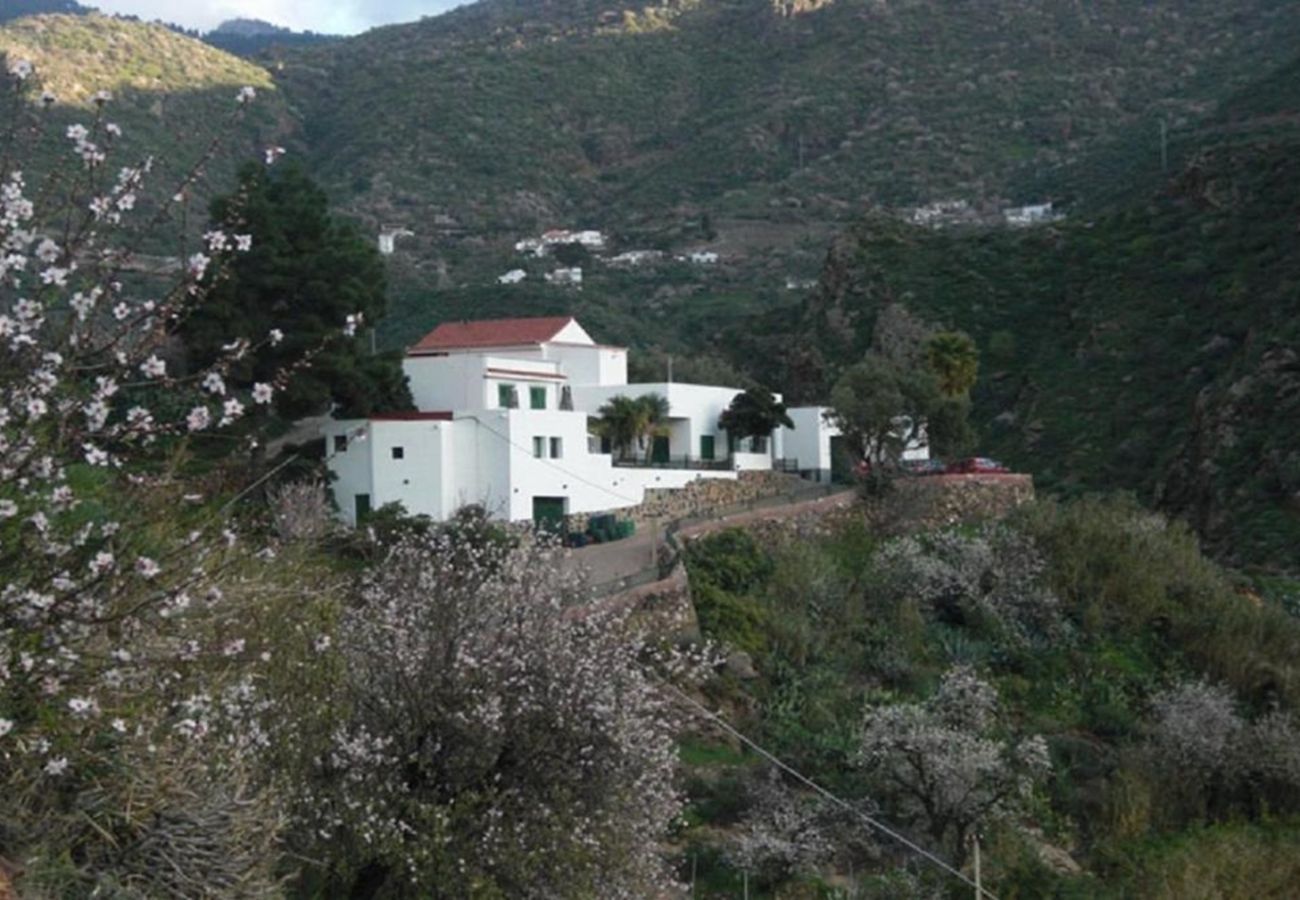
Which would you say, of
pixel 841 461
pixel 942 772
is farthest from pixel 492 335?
pixel 942 772

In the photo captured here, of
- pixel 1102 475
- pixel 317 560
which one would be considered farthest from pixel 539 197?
pixel 317 560

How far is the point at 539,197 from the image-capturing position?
9156cm

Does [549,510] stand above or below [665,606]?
above

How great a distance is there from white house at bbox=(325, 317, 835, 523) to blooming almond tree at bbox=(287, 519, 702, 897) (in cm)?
1261

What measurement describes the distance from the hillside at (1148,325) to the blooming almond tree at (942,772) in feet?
61.2

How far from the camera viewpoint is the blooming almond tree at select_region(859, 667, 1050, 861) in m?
17.8

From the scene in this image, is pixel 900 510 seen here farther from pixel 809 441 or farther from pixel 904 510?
pixel 809 441

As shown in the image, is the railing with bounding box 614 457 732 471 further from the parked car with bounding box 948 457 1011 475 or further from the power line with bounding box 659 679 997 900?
the power line with bounding box 659 679 997 900

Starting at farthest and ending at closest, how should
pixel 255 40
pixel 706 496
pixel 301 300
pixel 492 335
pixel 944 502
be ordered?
pixel 255 40, pixel 492 335, pixel 706 496, pixel 944 502, pixel 301 300

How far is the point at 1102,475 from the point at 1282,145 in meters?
19.3

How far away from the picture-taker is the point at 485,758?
1070 cm

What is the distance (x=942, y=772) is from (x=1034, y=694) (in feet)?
Result: 24.6

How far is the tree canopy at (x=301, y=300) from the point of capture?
25.7m

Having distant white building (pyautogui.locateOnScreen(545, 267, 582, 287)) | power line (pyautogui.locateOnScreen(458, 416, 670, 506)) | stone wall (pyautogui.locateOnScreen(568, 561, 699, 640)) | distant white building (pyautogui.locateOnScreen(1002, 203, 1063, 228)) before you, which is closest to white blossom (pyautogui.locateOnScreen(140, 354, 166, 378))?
stone wall (pyautogui.locateOnScreen(568, 561, 699, 640))
